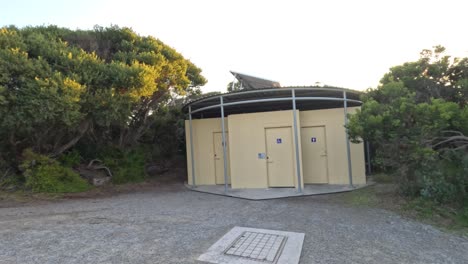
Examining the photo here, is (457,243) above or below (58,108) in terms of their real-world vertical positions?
below

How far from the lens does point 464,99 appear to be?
6.79m

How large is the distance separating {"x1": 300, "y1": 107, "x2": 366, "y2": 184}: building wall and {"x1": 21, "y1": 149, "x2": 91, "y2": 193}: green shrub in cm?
854

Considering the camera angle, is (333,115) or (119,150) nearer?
(333,115)

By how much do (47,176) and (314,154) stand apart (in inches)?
350

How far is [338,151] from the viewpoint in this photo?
9398 millimetres

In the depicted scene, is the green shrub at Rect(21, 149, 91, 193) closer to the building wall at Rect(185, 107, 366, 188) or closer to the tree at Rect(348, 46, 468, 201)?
the building wall at Rect(185, 107, 366, 188)

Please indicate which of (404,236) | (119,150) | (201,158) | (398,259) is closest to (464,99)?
(404,236)

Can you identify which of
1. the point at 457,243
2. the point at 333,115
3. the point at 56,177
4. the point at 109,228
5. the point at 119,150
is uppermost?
the point at 333,115

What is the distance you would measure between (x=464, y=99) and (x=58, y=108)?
10.3 meters

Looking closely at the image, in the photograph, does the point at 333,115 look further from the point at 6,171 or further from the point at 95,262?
the point at 6,171

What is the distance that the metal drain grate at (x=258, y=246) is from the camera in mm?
3833

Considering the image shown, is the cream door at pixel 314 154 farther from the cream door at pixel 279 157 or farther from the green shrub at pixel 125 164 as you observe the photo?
the green shrub at pixel 125 164

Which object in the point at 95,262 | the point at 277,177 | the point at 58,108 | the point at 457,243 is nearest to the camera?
the point at 95,262

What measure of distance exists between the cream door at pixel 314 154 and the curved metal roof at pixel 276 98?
1117 millimetres
